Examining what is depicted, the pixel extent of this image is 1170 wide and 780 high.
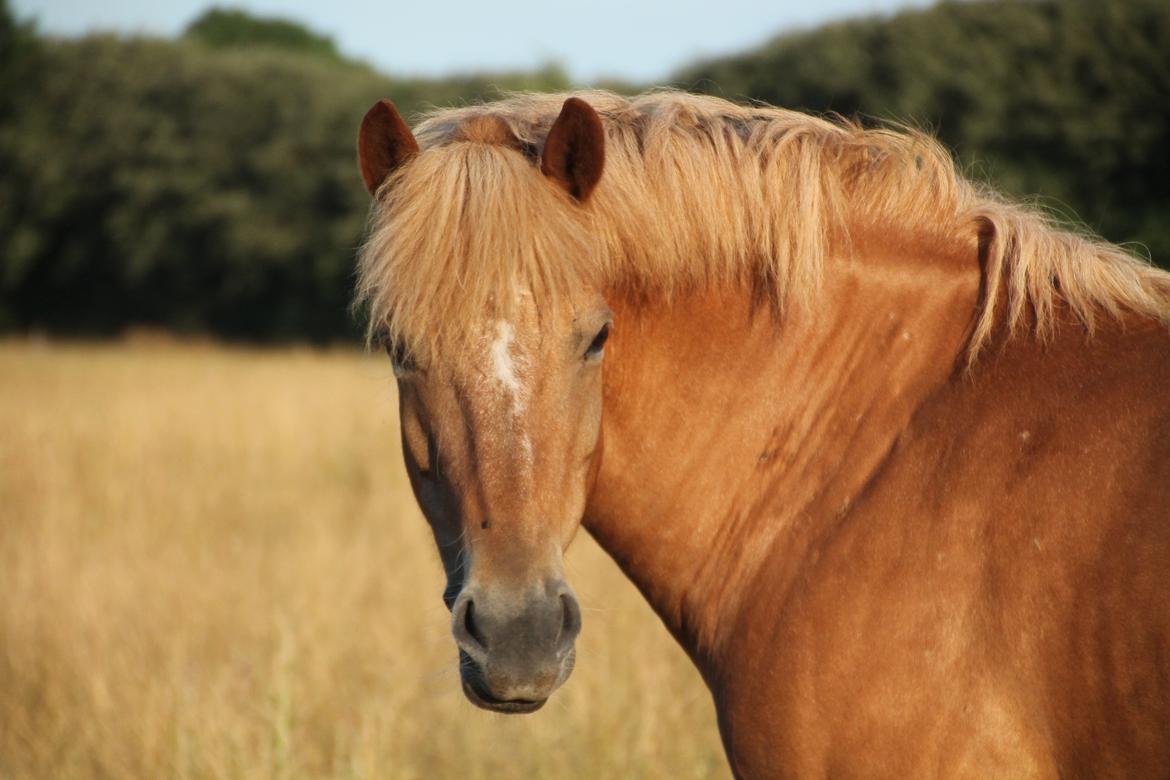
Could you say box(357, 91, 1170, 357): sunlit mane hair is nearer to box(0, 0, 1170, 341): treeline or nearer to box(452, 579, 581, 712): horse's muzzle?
box(452, 579, 581, 712): horse's muzzle

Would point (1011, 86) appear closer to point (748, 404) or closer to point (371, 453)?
point (371, 453)

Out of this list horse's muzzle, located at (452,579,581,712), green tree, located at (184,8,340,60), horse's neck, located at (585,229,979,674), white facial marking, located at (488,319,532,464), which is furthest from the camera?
green tree, located at (184,8,340,60)

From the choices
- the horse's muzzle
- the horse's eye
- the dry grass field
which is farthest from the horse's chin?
the horse's eye

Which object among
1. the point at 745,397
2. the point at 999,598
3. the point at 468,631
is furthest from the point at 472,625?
the point at 999,598

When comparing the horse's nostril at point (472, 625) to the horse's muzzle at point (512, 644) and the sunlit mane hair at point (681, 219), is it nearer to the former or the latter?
the horse's muzzle at point (512, 644)

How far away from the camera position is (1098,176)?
10.1 m

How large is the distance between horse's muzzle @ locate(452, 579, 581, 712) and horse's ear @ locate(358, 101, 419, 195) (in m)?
1.04

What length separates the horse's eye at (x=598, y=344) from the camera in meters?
2.16

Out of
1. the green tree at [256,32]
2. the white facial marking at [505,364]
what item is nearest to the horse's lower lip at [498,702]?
the white facial marking at [505,364]

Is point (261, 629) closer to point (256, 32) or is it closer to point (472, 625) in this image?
point (472, 625)

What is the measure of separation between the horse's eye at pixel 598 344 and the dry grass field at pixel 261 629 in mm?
820

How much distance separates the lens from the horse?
1853 mm

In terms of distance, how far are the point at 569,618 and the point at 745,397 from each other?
737 mm

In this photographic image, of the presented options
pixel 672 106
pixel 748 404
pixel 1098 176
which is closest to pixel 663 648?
pixel 748 404
